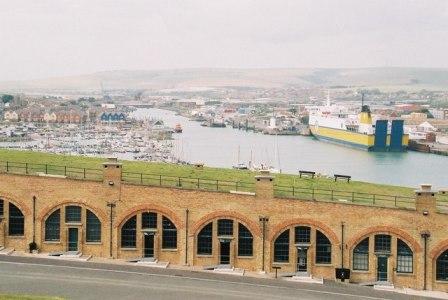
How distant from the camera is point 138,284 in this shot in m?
31.8

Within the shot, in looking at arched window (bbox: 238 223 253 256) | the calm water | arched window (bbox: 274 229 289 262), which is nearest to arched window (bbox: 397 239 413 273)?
arched window (bbox: 274 229 289 262)

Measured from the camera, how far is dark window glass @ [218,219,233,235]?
3645 cm

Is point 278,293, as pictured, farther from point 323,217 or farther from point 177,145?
point 177,145

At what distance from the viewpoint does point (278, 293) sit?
104ft

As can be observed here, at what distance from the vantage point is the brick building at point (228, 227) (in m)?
35.2

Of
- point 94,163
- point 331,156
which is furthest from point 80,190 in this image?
point 331,156

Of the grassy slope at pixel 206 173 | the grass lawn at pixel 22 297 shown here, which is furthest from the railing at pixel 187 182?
the grass lawn at pixel 22 297

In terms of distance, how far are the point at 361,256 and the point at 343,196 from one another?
151 inches

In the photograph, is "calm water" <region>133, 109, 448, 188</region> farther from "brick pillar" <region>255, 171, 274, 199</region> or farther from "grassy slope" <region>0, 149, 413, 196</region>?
"brick pillar" <region>255, 171, 274, 199</region>

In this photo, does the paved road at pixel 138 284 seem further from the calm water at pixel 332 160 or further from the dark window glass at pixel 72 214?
the calm water at pixel 332 160

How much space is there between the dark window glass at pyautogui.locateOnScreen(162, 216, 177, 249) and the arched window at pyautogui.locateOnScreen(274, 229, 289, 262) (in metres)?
5.33

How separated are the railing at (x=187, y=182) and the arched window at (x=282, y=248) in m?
3.57

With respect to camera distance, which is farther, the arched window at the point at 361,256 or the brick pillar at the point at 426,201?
the arched window at the point at 361,256

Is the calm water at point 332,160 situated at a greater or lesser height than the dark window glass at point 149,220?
greater
